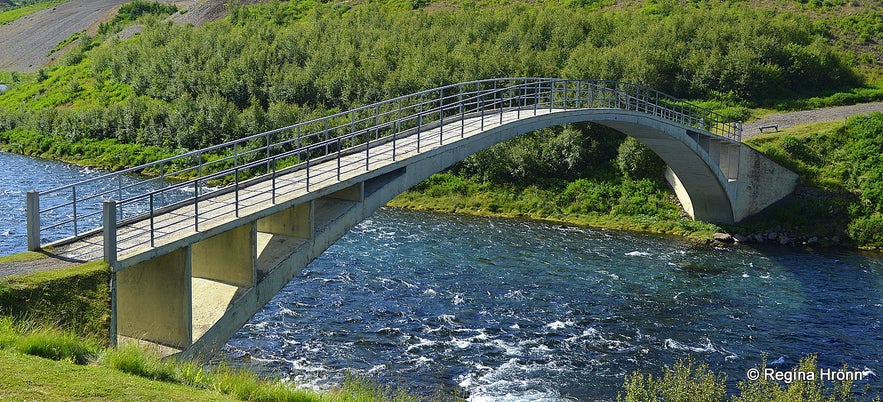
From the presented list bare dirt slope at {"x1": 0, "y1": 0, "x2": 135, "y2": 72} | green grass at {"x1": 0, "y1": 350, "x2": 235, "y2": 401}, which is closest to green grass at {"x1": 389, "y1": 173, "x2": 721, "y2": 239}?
green grass at {"x1": 0, "y1": 350, "x2": 235, "y2": 401}

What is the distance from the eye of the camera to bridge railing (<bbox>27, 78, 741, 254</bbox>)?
664 inches

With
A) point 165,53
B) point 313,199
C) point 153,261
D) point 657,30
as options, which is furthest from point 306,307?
point 165,53

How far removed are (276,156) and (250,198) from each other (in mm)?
1177

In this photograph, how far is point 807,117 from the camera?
4709cm

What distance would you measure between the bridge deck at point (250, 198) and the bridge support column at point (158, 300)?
21.5 inches

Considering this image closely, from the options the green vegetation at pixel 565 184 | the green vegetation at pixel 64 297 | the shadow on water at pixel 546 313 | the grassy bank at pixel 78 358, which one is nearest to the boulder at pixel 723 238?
the shadow on water at pixel 546 313

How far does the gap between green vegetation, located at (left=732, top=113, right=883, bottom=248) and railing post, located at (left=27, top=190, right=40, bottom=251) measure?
32739mm

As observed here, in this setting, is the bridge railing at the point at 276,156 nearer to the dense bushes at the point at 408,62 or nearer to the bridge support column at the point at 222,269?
the bridge support column at the point at 222,269

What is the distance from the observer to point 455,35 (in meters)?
60.9

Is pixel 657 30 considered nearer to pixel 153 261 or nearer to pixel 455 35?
pixel 455 35

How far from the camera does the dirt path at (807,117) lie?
150ft

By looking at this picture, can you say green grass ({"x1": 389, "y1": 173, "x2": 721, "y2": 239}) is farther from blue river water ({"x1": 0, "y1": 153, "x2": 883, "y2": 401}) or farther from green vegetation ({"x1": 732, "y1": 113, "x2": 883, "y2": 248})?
green vegetation ({"x1": 732, "y1": 113, "x2": 883, "y2": 248})

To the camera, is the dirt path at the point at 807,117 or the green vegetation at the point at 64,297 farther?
the dirt path at the point at 807,117

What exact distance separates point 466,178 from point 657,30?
18.2m
